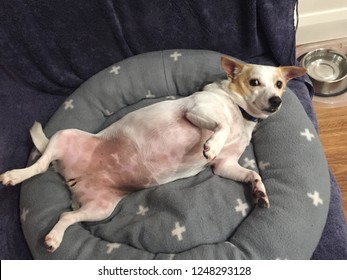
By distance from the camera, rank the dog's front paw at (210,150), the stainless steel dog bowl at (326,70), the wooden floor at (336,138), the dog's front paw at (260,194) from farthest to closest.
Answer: the stainless steel dog bowl at (326,70)
the wooden floor at (336,138)
the dog's front paw at (260,194)
the dog's front paw at (210,150)

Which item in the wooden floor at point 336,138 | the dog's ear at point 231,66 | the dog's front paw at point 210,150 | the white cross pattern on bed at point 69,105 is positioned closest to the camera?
the dog's front paw at point 210,150

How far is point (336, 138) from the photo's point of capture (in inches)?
78.2

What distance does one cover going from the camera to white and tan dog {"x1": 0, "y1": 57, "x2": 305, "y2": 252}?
1.42 meters

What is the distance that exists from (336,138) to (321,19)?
0.71m

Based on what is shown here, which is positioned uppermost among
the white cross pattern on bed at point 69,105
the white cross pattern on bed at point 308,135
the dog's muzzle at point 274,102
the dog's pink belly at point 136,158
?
the dog's muzzle at point 274,102

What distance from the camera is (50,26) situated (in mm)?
1726

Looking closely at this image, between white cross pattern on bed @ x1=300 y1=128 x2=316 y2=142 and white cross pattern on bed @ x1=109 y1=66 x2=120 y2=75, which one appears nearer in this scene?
white cross pattern on bed @ x1=300 y1=128 x2=316 y2=142

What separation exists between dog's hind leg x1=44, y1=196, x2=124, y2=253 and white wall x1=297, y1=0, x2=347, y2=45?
1.46m

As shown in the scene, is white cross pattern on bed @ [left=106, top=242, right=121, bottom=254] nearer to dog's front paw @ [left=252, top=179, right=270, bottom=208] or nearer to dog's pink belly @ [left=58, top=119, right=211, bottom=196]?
dog's pink belly @ [left=58, top=119, right=211, bottom=196]

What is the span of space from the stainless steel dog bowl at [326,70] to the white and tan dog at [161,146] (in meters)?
0.68

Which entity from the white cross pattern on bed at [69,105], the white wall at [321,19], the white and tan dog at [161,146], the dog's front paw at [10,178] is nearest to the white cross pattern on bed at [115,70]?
the white cross pattern on bed at [69,105]

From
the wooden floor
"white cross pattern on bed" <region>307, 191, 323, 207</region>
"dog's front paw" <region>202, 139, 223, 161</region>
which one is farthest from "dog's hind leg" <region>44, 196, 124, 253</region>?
the wooden floor

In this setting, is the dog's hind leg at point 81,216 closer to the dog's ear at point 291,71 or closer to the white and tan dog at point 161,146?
the white and tan dog at point 161,146

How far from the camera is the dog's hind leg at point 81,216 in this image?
4.40 feet
